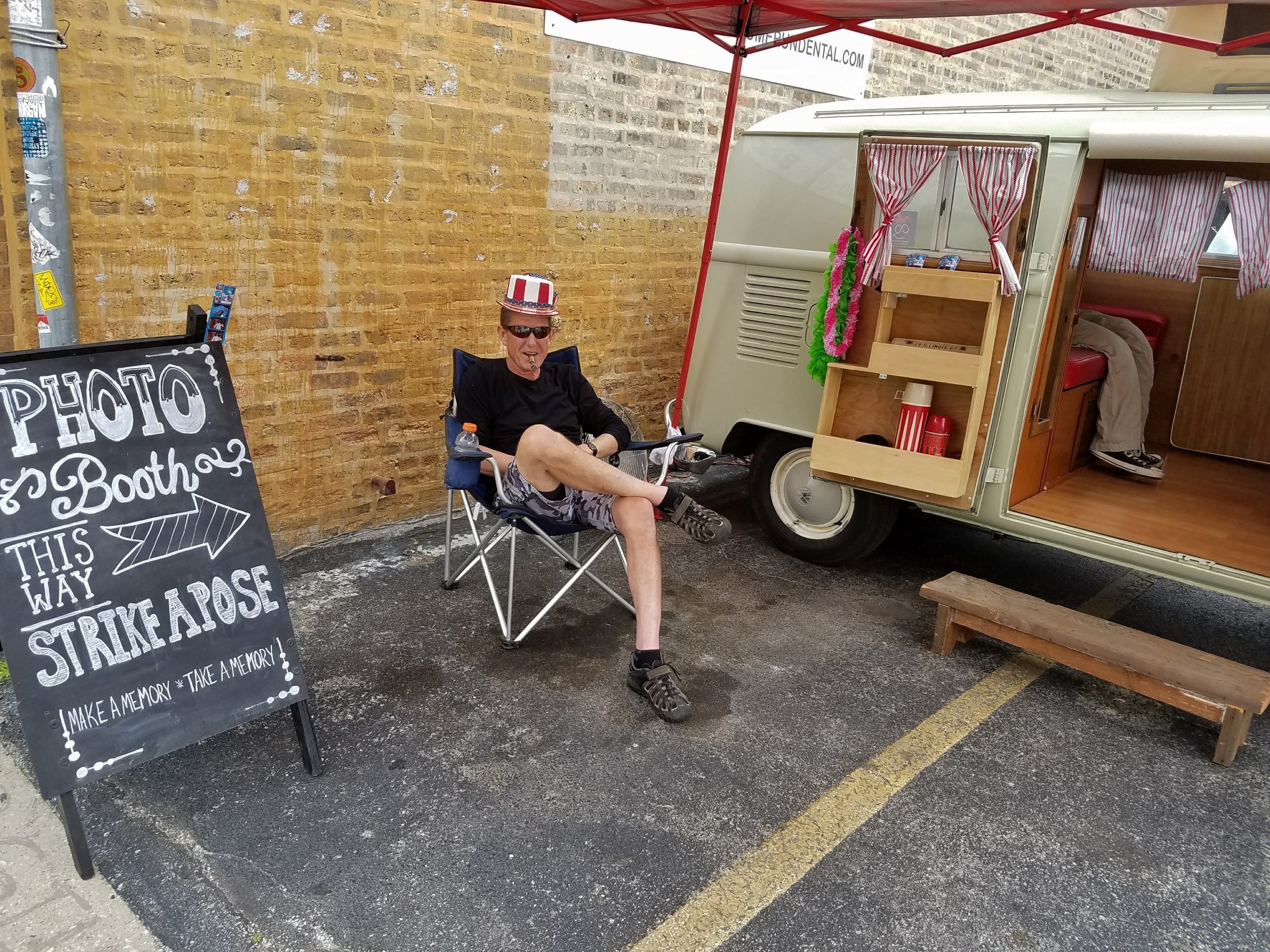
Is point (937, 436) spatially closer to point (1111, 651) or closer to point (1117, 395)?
point (1111, 651)

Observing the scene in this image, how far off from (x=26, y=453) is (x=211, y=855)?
1193 mm

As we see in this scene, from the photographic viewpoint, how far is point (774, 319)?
194 inches

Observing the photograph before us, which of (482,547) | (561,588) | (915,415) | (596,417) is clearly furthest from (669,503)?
(915,415)

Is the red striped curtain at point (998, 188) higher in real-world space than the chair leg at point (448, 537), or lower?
higher

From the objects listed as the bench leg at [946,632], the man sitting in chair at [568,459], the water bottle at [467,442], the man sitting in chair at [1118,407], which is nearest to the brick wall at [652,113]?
the man sitting in chair at [568,459]

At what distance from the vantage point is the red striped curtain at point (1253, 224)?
4.00 m

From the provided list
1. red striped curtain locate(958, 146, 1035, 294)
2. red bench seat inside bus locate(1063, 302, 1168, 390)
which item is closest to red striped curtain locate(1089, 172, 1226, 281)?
red bench seat inside bus locate(1063, 302, 1168, 390)

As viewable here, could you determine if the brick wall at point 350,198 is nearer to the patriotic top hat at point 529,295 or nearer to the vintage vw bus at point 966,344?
the vintage vw bus at point 966,344

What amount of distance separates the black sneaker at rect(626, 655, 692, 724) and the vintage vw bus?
1455 millimetres

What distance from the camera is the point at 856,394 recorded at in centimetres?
449

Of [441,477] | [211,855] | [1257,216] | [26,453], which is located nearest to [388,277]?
[441,477]

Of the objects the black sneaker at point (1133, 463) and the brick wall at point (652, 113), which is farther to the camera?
the brick wall at point (652, 113)

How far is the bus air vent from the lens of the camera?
4.83 metres

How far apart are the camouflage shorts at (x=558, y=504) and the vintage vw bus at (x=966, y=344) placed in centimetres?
122
